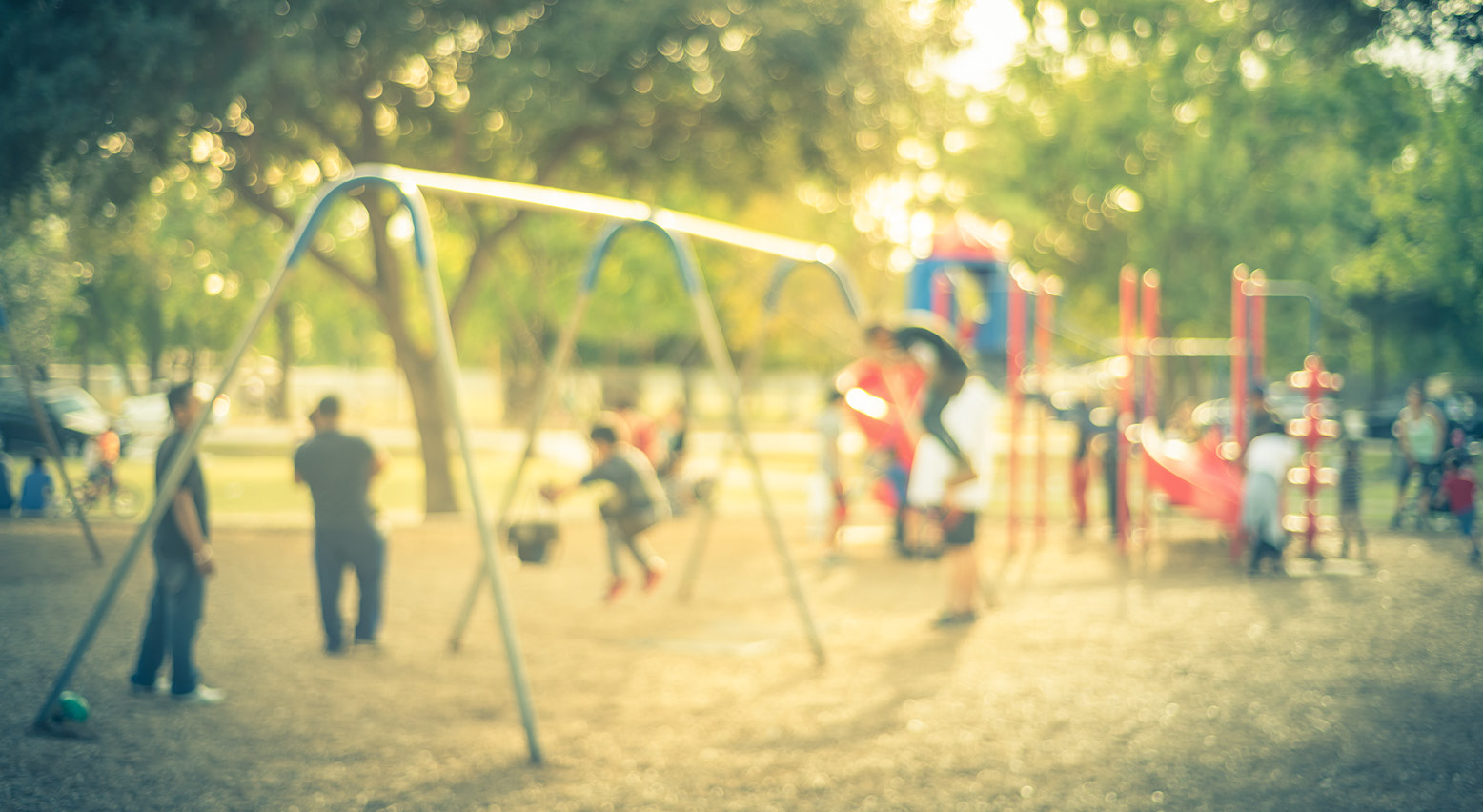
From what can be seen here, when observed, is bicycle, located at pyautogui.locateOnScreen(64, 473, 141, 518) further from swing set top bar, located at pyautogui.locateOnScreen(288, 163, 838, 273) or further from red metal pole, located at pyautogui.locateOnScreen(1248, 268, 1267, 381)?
red metal pole, located at pyautogui.locateOnScreen(1248, 268, 1267, 381)

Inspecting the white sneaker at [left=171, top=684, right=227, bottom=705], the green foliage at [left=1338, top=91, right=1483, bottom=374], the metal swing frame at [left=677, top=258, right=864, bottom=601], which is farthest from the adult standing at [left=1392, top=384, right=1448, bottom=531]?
the white sneaker at [left=171, top=684, right=227, bottom=705]

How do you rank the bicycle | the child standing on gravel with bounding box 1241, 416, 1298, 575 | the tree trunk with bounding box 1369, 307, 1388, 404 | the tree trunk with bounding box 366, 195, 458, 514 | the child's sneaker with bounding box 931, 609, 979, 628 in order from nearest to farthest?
the child's sneaker with bounding box 931, 609, 979, 628 → the bicycle → the tree trunk with bounding box 1369, 307, 1388, 404 → the child standing on gravel with bounding box 1241, 416, 1298, 575 → the tree trunk with bounding box 366, 195, 458, 514

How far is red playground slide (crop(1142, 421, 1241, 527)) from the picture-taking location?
41.2 ft

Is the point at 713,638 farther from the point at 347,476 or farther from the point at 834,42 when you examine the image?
the point at 834,42

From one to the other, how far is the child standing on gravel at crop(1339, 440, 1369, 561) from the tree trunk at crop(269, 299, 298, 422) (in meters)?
11.5

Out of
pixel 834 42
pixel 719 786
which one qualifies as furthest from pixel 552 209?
pixel 834 42

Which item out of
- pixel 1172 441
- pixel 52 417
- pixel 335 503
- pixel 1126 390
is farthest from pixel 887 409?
pixel 52 417

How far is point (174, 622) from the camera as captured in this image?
20.1 ft

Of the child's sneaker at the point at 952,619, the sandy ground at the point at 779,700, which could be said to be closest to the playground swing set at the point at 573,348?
the sandy ground at the point at 779,700

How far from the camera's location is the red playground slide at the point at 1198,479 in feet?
41.2

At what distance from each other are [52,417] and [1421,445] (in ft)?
47.9

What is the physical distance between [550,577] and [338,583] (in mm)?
3910

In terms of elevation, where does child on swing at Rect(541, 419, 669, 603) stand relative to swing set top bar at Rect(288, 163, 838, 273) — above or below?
below

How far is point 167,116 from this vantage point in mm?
11211
